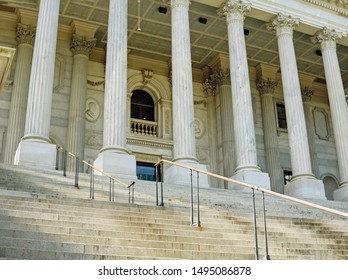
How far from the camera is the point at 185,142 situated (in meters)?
19.2

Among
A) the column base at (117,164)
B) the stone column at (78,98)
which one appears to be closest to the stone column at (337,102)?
the column base at (117,164)

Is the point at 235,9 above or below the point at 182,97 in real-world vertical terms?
above

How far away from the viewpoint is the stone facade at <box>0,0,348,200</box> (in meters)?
18.4

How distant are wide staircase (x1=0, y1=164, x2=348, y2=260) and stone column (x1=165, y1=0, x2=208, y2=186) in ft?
14.7

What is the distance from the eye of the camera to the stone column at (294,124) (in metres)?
21.1

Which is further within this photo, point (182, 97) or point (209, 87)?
point (209, 87)

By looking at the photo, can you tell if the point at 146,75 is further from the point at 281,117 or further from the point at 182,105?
the point at 182,105

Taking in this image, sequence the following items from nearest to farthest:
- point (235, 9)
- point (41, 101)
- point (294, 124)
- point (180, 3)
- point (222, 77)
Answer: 1. point (41, 101)
2. point (180, 3)
3. point (294, 124)
4. point (235, 9)
5. point (222, 77)

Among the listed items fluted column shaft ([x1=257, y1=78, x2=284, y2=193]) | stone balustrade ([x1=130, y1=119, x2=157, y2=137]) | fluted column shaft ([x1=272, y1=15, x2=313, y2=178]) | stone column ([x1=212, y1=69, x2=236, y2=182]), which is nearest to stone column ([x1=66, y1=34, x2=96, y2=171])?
stone balustrade ([x1=130, y1=119, x2=157, y2=137])

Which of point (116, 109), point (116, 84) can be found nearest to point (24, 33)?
point (116, 84)

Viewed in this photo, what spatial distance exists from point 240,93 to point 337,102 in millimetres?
5722

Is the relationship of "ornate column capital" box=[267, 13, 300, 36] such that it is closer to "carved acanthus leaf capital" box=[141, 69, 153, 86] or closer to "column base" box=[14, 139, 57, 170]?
"carved acanthus leaf capital" box=[141, 69, 153, 86]

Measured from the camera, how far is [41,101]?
58.0ft
